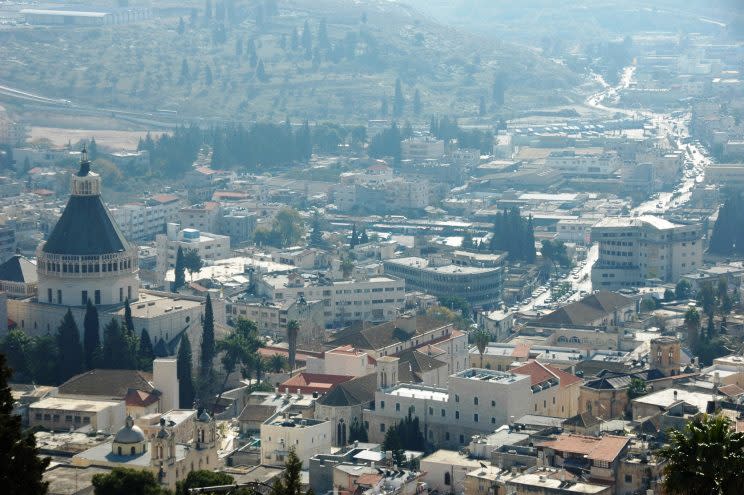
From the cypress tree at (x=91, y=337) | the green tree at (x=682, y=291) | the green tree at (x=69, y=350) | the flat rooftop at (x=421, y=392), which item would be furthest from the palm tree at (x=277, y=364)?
the green tree at (x=682, y=291)

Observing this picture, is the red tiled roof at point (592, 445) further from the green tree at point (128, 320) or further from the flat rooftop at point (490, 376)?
the green tree at point (128, 320)

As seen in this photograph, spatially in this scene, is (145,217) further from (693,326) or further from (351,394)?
(351,394)

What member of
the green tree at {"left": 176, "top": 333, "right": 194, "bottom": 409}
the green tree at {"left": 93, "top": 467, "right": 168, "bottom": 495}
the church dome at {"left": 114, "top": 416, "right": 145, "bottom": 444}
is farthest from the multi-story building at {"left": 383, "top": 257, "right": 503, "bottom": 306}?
the green tree at {"left": 93, "top": 467, "right": 168, "bottom": 495}

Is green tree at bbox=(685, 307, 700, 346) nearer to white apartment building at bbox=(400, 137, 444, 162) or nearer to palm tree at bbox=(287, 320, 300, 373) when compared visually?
palm tree at bbox=(287, 320, 300, 373)

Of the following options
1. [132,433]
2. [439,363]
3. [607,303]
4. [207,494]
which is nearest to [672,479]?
[207,494]

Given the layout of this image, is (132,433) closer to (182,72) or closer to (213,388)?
(213,388)
